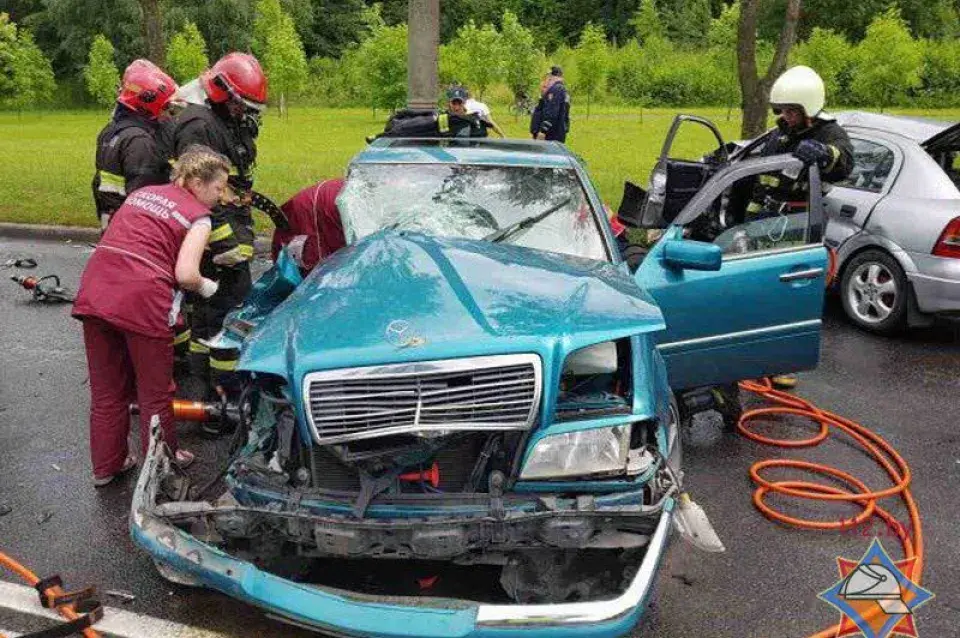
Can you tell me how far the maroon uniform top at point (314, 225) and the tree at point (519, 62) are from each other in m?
27.0

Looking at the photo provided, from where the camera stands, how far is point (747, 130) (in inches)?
388

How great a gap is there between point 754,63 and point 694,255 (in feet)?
20.9

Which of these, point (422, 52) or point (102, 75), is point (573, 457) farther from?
point (102, 75)

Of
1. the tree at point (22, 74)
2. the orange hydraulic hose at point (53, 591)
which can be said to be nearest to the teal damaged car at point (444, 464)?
the orange hydraulic hose at point (53, 591)

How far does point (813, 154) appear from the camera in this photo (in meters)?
5.03

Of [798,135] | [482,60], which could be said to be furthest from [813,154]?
[482,60]

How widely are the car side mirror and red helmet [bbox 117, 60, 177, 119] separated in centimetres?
351

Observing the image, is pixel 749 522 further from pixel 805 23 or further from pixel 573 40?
pixel 573 40

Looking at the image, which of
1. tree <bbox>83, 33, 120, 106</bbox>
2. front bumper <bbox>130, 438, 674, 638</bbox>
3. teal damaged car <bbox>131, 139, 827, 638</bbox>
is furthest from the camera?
tree <bbox>83, 33, 120, 106</bbox>

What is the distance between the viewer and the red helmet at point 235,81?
535cm

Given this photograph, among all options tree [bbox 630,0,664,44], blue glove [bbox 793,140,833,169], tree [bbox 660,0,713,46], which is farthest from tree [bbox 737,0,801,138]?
tree [bbox 660,0,713,46]

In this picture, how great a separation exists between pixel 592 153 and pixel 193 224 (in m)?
15.0

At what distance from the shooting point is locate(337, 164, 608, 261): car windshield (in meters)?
4.35

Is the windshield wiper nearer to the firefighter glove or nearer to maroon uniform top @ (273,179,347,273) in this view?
maroon uniform top @ (273,179,347,273)
